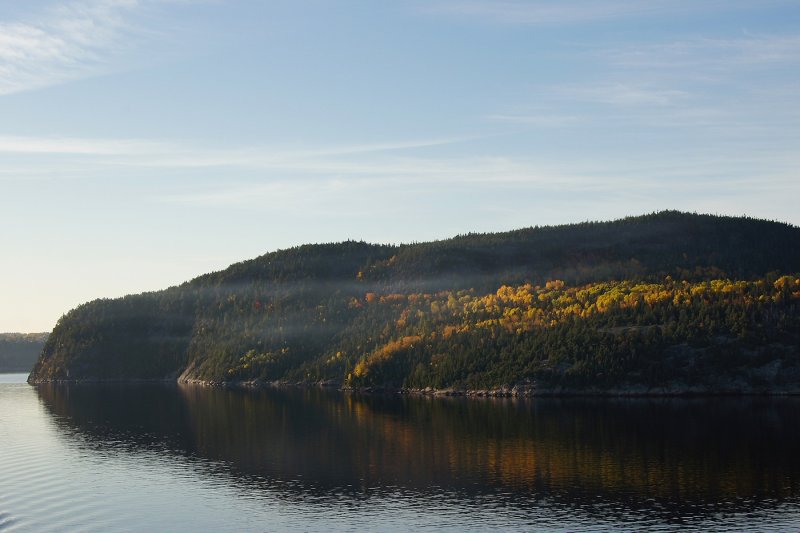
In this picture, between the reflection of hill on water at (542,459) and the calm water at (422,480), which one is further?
the reflection of hill on water at (542,459)

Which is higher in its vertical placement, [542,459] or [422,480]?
[542,459]

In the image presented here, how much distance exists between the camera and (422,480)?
446 ft

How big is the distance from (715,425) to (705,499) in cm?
8025

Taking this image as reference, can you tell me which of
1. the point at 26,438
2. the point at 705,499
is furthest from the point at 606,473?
the point at 26,438

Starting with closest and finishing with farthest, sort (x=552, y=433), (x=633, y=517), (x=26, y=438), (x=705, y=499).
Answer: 1. (x=633, y=517)
2. (x=705, y=499)
3. (x=552, y=433)
4. (x=26, y=438)

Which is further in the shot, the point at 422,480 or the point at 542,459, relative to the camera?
the point at 542,459

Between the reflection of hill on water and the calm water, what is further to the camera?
the reflection of hill on water

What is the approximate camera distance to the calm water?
111m

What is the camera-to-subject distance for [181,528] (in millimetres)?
110125

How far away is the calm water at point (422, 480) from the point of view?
111 metres

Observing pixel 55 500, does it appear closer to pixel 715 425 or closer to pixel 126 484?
pixel 126 484

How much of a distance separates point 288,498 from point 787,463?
2867 inches

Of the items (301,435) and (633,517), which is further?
(301,435)

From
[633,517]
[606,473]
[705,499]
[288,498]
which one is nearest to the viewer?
[633,517]
